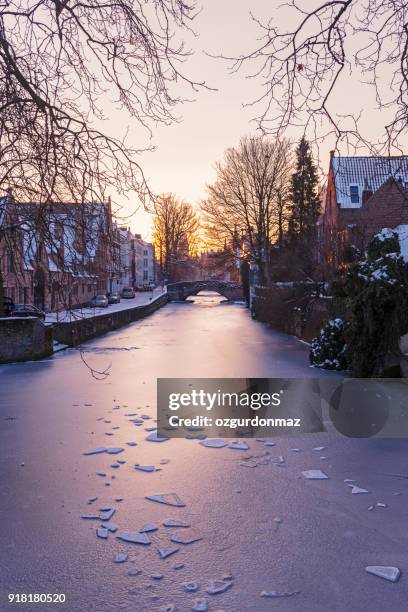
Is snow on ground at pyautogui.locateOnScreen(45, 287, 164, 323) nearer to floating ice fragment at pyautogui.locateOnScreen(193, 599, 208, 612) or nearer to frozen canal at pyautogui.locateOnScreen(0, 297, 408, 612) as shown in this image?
frozen canal at pyautogui.locateOnScreen(0, 297, 408, 612)

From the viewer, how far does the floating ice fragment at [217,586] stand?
172 inches

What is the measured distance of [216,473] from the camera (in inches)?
286

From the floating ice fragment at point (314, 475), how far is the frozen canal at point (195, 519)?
0.12 meters

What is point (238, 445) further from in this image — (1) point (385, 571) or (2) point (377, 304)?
(2) point (377, 304)

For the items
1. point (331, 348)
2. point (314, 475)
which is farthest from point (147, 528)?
point (331, 348)

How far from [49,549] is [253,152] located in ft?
153

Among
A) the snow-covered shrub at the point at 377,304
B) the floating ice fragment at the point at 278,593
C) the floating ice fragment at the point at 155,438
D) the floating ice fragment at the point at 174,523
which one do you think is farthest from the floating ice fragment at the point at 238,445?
the snow-covered shrub at the point at 377,304

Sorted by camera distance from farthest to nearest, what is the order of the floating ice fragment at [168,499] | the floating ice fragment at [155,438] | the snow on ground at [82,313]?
the floating ice fragment at [155,438]
the snow on ground at [82,313]
the floating ice fragment at [168,499]

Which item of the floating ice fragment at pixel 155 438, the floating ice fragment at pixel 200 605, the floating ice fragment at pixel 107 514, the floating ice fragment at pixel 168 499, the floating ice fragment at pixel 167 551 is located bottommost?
the floating ice fragment at pixel 155 438

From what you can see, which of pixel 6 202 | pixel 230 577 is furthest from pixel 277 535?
pixel 6 202

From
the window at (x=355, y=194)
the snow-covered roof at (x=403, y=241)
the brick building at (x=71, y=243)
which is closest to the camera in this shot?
the brick building at (x=71, y=243)

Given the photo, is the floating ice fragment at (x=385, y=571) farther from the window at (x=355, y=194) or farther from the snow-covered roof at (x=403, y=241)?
the window at (x=355, y=194)

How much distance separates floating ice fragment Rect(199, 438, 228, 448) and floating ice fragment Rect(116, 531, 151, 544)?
3227 mm

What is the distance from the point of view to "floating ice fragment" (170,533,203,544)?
17.2 feet
